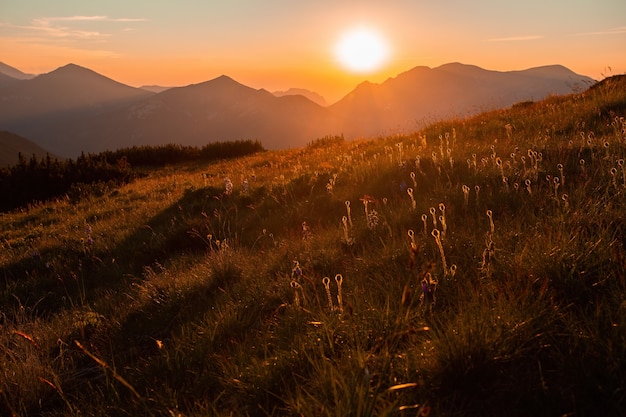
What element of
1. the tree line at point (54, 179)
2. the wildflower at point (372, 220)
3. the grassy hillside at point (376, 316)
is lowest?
the grassy hillside at point (376, 316)

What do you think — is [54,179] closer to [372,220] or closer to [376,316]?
[372,220]

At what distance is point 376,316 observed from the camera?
9.04ft

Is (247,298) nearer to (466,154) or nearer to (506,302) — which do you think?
Answer: (506,302)

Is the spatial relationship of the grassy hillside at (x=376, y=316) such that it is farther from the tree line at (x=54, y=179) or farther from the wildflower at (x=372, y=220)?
the tree line at (x=54, y=179)

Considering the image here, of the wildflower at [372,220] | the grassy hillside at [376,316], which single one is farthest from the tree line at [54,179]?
the wildflower at [372,220]

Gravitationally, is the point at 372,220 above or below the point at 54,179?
below

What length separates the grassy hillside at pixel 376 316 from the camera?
209 cm

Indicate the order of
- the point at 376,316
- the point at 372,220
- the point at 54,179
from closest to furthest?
the point at 376,316 < the point at 372,220 < the point at 54,179

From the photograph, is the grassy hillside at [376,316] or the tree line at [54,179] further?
the tree line at [54,179]

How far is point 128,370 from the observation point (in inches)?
125

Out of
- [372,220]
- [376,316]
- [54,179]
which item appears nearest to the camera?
[376,316]

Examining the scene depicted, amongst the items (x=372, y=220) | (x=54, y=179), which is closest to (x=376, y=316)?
(x=372, y=220)

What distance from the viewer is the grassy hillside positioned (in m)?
2.09

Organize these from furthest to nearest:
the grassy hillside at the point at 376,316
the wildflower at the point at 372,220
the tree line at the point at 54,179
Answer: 1. the tree line at the point at 54,179
2. the wildflower at the point at 372,220
3. the grassy hillside at the point at 376,316
